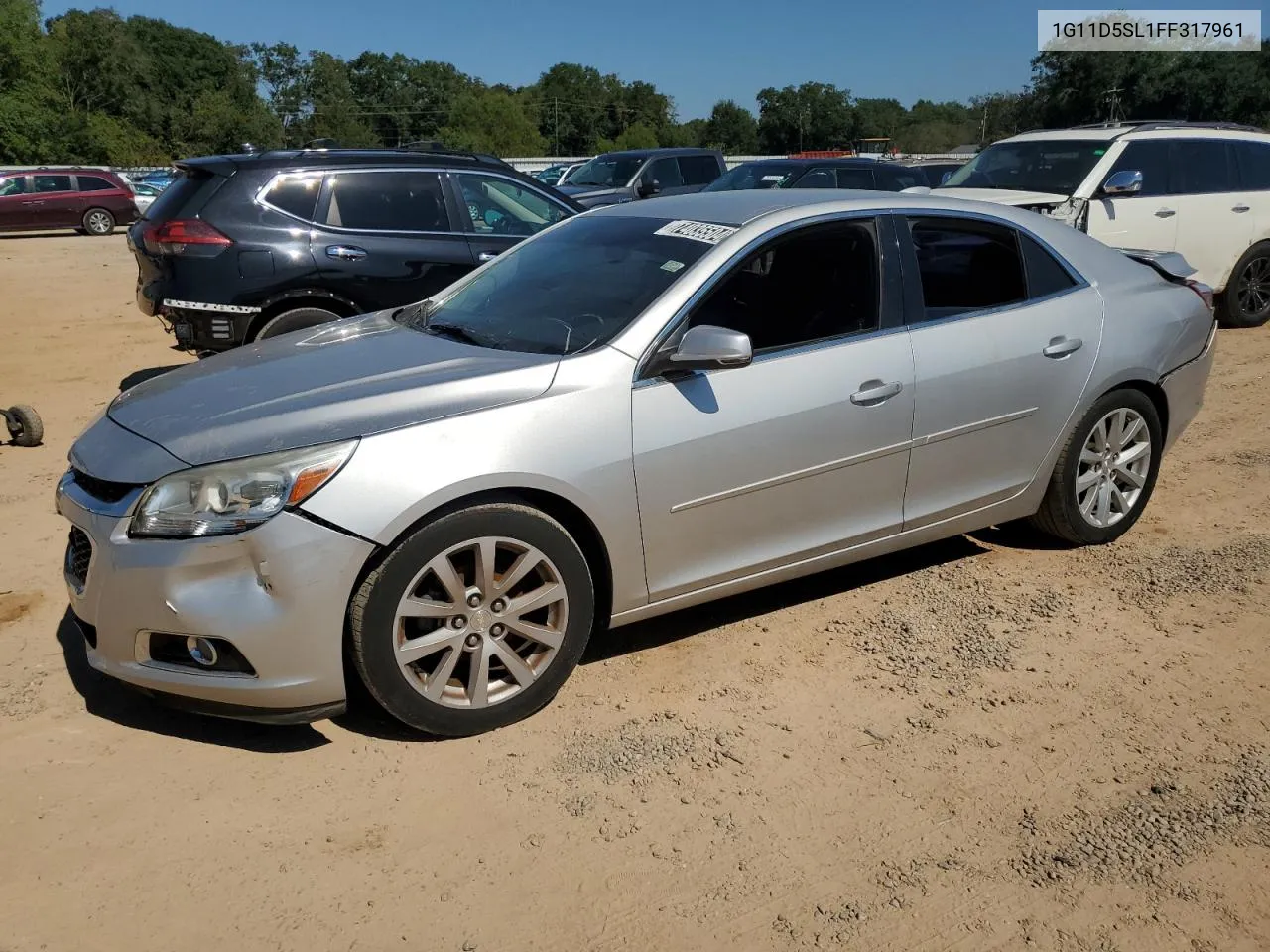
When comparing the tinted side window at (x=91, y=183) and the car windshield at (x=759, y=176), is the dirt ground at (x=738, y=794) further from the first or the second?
the tinted side window at (x=91, y=183)

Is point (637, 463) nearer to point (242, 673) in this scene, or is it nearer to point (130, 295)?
point (242, 673)

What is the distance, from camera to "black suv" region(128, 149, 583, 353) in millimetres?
7191

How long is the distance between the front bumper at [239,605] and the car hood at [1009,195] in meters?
7.53

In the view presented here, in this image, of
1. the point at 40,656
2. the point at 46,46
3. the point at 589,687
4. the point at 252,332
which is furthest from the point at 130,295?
the point at 46,46

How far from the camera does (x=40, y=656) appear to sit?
157 inches

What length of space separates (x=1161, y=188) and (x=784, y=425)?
819 cm

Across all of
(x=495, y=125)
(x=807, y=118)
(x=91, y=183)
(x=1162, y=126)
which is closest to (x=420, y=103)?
(x=495, y=125)

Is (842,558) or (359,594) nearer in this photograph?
(359,594)

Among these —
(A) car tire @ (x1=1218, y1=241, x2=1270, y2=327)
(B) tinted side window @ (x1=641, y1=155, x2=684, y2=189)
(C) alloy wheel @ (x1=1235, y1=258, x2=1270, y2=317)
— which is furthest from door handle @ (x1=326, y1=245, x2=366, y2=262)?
(B) tinted side window @ (x1=641, y1=155, x2=684, y2=189)

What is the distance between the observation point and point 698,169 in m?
17.4

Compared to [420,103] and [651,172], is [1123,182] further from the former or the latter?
[420,103]

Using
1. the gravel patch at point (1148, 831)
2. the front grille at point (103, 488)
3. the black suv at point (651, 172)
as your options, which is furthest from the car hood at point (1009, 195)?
the front grille at point (103, 488)

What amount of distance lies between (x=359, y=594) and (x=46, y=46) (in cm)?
8028

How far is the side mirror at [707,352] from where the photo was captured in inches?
140
